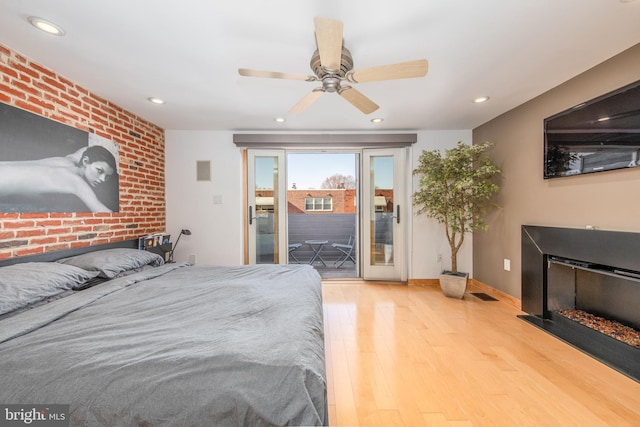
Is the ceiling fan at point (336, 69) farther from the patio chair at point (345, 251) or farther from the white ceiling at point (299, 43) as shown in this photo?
the patio chair at point (345, 251)

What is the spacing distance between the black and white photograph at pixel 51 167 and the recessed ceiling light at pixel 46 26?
2.00 feet

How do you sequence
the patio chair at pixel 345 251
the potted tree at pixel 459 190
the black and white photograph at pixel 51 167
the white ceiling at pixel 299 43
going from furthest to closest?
the patio chair at pixel 345 251, the potted tree at pixel 459 190, the black and white photograph at pixel 51 167, the white ceiling at pixel 299 43

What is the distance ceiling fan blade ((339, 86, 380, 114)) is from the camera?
6.23ft

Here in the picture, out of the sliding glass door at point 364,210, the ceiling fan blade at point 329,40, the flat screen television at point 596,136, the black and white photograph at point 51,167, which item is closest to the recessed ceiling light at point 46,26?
the black and white photograph at point 51,167

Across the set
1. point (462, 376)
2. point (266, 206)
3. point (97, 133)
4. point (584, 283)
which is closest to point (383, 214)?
point (266, 206)

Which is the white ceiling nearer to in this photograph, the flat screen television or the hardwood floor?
the flat screen television

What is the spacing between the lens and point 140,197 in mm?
3174

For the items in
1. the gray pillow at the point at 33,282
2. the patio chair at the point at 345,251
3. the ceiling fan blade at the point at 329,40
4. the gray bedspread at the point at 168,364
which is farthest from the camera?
the patio chair at the point at 345,251

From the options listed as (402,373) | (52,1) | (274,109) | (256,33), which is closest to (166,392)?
(402,373)

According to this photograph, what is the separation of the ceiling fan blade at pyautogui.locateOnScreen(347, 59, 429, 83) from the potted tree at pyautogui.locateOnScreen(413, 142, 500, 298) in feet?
5.96

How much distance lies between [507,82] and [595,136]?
802 mm

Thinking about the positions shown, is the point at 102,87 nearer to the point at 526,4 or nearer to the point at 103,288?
the point at 103,288

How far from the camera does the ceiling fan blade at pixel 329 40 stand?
1243 millimetres

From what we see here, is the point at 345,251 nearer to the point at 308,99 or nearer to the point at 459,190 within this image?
the point at 459,190
